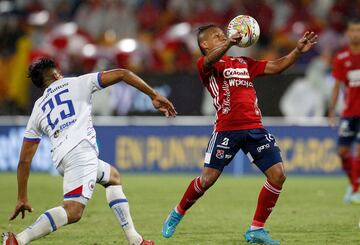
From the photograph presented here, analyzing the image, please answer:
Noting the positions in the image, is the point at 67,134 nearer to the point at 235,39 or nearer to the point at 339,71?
the point at 235,39

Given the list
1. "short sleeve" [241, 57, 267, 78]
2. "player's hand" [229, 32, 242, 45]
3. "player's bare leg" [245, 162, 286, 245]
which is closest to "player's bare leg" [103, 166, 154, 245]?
"player's bare leg" [245, 162, 286, 245]

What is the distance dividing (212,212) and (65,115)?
443cm

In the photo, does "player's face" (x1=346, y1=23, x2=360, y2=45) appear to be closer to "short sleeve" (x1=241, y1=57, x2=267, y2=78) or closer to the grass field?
the grass field

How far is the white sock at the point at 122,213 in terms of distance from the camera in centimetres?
826

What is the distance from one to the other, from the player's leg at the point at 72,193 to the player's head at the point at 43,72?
2.30ft

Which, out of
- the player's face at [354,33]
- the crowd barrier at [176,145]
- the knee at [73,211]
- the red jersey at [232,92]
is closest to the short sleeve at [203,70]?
the red jersey at [232,92]

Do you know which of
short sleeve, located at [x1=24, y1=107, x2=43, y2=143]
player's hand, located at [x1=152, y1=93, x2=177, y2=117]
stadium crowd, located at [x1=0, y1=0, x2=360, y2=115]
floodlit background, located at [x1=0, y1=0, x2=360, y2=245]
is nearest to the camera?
player's hand, located at [x1=152, y1=93, x2=177, y2=117]

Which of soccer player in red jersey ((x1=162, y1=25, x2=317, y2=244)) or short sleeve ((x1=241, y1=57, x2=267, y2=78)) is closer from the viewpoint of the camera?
soccer player in red jersey ((x1=162, y1=25, x2=317, y2=244))

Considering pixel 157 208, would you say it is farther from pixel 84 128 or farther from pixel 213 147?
pixel 84 128

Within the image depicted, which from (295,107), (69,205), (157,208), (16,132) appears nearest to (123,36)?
(16,132)

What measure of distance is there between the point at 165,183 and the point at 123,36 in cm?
586

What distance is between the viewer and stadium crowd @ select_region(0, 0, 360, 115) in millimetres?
19656

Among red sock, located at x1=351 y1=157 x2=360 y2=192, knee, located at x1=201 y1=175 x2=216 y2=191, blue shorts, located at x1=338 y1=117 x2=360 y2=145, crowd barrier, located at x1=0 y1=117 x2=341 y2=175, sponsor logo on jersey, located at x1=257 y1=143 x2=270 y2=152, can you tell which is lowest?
crowd barrier, located at x1=0 y1=117 x2=341 y2=175

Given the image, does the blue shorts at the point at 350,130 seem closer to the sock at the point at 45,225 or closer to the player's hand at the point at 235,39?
the player's hand at the point at 235,39
